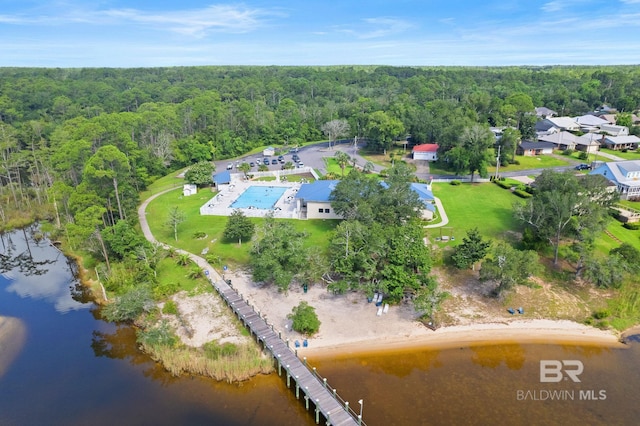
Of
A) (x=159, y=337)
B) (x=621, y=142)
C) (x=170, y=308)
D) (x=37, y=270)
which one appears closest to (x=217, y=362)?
(x=159, y=337)

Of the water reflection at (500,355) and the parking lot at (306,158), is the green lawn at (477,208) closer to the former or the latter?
the water reflection at (500,355)

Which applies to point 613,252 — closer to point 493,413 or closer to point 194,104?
point 493,413

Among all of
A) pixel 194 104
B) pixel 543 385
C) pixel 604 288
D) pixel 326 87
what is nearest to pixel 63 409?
pixel 543 385

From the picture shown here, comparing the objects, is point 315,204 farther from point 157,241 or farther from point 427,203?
point 157,241

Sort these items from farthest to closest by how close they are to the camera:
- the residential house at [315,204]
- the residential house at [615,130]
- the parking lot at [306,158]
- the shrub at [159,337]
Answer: the residential house at [615,130], the parking lot at [306,158], the residential house at [315,204], the shrub at [159,337]

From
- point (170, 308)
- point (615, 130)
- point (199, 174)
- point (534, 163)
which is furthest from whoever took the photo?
point (615, 130)

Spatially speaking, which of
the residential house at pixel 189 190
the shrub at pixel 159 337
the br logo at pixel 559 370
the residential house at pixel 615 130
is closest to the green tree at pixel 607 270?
the br logo at pixel 559 370
